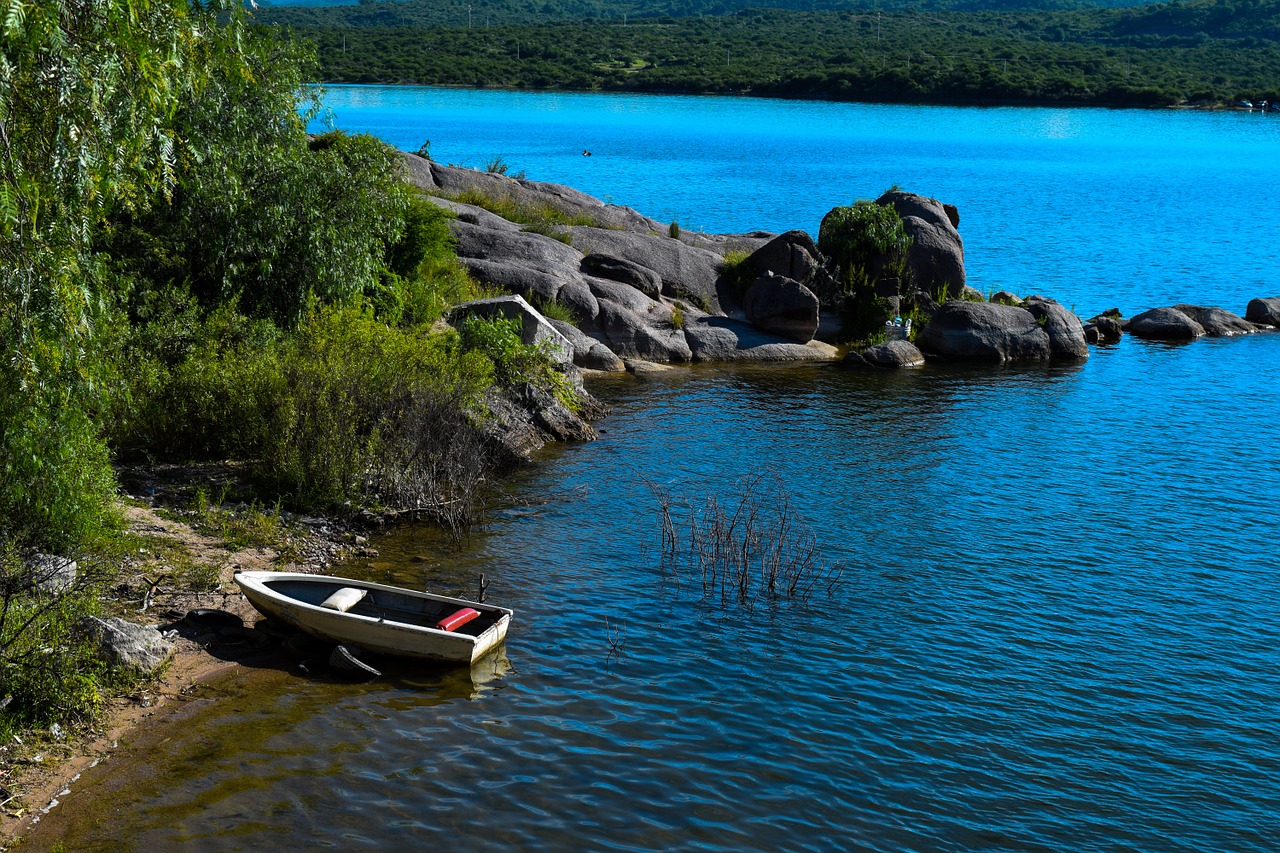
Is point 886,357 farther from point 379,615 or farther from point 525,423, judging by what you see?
point 379,615

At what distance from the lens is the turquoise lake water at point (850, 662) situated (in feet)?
41.0

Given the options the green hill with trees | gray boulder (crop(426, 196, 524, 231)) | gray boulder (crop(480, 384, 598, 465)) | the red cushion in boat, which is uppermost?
the green hill with trees

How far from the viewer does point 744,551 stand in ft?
60.1

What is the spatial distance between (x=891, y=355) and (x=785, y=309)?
3635 mm

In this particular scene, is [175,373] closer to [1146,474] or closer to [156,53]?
[156,53]

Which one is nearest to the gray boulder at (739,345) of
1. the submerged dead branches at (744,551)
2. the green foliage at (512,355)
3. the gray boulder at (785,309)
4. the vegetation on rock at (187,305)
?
the gray boulder at (785,309)

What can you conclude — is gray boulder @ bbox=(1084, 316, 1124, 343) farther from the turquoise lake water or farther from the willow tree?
the willow tree

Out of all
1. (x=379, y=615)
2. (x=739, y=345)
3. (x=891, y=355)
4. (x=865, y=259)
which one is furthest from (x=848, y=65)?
(x=379, y=615)

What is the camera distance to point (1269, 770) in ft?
45.4

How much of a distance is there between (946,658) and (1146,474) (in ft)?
38.3

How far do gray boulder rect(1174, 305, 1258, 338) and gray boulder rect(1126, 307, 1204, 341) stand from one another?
14.0 inches

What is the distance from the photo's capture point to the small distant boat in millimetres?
15102

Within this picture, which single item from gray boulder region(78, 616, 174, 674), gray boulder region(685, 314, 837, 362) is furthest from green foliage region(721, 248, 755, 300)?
gray boulder region(78, 616, 174, 674)

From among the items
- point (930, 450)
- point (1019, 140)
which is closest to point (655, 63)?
point (1019, 140)
